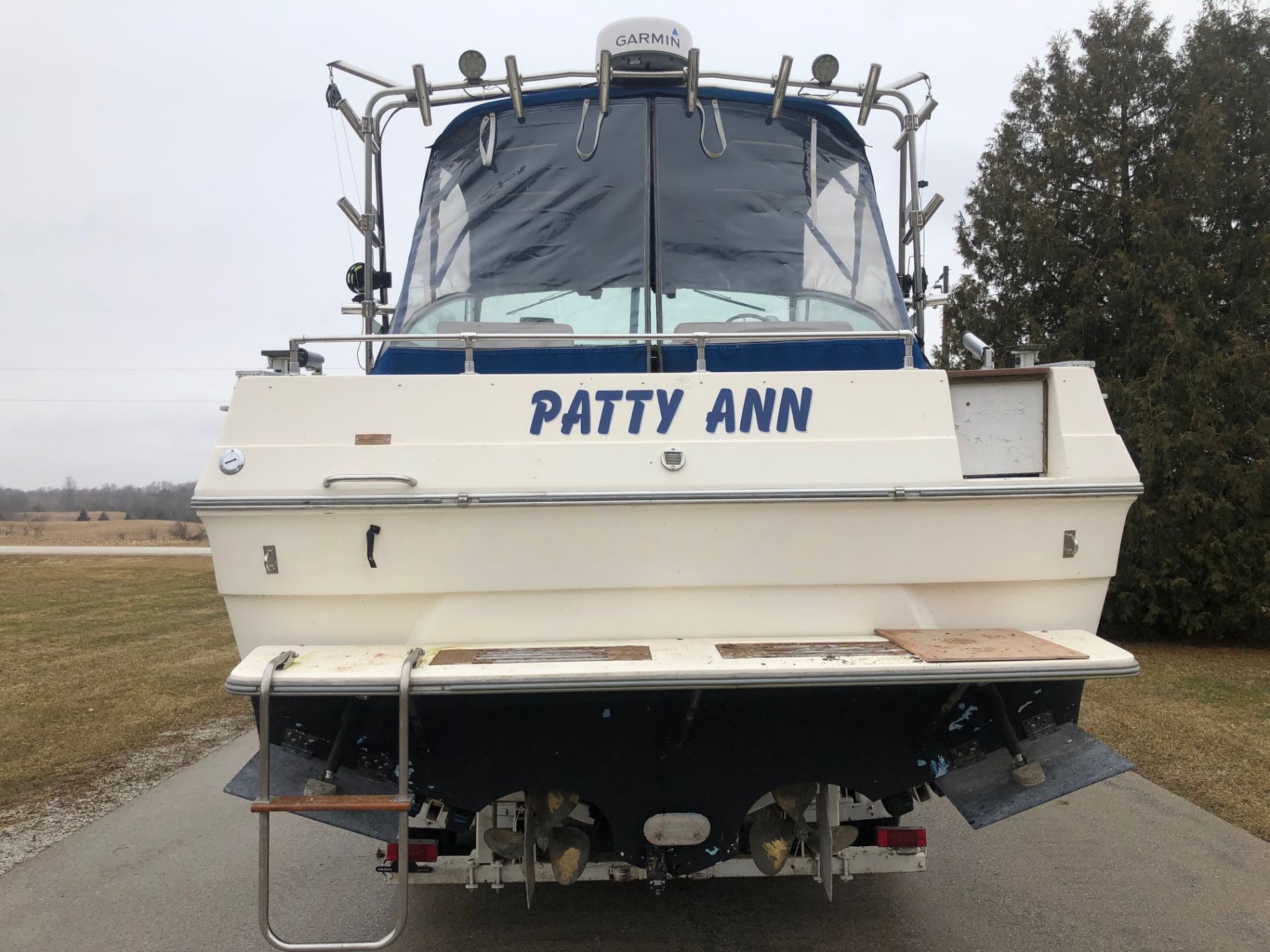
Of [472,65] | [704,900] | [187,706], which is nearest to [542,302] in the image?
[472,65]

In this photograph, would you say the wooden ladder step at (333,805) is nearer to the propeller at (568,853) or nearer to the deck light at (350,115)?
the propeller at (568,853)

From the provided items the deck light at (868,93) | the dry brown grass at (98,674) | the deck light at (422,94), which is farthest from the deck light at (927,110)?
the dry brown grass at (98,674)

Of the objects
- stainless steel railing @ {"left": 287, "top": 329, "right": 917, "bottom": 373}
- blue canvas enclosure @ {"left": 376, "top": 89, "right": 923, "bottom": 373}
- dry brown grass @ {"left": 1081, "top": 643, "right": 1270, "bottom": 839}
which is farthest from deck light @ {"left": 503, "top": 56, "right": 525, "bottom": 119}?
dry brown grass @ {"left": 1081, "top": 643, "right": 1270, "bottom": 839}

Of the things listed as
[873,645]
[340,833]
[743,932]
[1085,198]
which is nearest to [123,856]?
[340,833]

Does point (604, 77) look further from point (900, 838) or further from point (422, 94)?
point (900, 838)

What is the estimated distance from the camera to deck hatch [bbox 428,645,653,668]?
7.89 ft

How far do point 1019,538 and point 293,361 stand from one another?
7.71 feet

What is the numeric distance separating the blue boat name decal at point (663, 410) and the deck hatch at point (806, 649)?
2.11 feet

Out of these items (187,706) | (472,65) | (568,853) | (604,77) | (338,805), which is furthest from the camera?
(187,706)

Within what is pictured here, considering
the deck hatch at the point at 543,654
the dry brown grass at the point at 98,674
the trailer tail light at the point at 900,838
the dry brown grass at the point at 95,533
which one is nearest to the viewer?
the deck hatch at the point at 543,654

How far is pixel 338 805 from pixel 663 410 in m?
1.43

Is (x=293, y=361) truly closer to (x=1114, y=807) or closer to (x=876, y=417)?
(x=876, y=417)

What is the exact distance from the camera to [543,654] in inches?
98.3

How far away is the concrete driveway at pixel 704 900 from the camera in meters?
3.52
